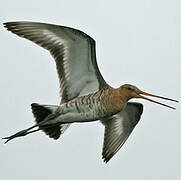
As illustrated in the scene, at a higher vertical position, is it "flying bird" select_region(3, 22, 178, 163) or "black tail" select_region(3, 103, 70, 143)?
"flying bird" select_region(3, 22, 178, 163)

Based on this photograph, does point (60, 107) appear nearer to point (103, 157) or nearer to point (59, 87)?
point (59, 87)

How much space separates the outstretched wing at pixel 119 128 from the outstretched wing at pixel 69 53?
1071mm

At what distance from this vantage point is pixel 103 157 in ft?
31.0

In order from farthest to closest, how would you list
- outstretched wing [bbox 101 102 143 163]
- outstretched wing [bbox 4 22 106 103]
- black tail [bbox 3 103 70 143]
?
1. outstretched wing [bbox 101 102 143 163]
2. black tail [bbox 3 103 70 143]
3. outstretched wing [bbox 4 22 106 103]

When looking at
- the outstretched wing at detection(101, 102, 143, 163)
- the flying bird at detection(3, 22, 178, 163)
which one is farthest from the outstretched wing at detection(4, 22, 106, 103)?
the outstretched wing at detection(101, 102, 143, 163)

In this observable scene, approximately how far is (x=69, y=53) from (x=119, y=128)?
1.74m

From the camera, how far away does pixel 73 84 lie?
8.95 metres

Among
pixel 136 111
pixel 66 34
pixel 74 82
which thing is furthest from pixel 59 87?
pixel 136 111

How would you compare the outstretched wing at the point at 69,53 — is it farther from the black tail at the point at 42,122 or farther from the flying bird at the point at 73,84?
the black tail at the point at 42,122

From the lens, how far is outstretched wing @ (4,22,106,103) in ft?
27.4

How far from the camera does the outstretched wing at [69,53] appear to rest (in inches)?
329

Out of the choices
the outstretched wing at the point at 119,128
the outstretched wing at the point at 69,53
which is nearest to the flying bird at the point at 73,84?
the outstretched wing at the point at 69,53

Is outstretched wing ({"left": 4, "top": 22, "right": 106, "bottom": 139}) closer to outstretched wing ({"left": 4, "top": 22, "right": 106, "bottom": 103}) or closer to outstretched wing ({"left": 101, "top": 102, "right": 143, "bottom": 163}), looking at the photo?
outstretched wing ({"left": 4, "top": 22, "right": 106, "bottom": 103})

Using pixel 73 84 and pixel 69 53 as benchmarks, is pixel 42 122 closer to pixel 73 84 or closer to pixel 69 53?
pixel 73 84
